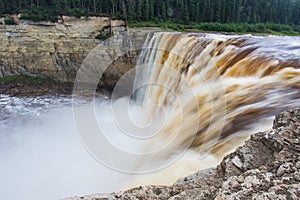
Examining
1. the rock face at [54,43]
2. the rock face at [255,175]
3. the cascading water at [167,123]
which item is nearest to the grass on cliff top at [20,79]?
the rock face at [54,43]

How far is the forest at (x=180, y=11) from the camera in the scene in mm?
23172

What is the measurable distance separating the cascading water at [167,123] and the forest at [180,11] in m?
9.74

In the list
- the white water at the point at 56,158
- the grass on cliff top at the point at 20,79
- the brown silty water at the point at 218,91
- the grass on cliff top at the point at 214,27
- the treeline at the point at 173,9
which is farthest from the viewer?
the grass on cliff top at the point at 214,27

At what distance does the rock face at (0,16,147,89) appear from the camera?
21062mm

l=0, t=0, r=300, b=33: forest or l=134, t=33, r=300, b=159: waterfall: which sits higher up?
l=0, t=0, r=300, b=33: forest

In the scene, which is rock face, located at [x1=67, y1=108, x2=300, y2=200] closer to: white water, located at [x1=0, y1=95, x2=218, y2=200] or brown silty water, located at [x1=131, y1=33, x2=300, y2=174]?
white water, located at [x1=0, y1=95, x2=218, y2=200]

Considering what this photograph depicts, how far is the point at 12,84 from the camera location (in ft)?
71.0

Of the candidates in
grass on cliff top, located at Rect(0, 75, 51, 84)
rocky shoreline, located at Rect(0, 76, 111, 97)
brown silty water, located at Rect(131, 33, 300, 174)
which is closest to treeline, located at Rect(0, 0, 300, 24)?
grass on cliff top, located at Rect(0, 75, 51, 84)

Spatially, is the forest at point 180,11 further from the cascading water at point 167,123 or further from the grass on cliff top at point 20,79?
the cascading water at point 167,123

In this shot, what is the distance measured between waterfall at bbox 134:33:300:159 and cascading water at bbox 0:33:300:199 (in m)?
0.03

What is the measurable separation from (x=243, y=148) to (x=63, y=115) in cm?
1434

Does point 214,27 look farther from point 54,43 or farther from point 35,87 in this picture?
point 35,87

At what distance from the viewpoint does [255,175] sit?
2.19 m

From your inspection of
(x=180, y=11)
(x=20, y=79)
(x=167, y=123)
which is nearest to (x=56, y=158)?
(x=167, y=123)
